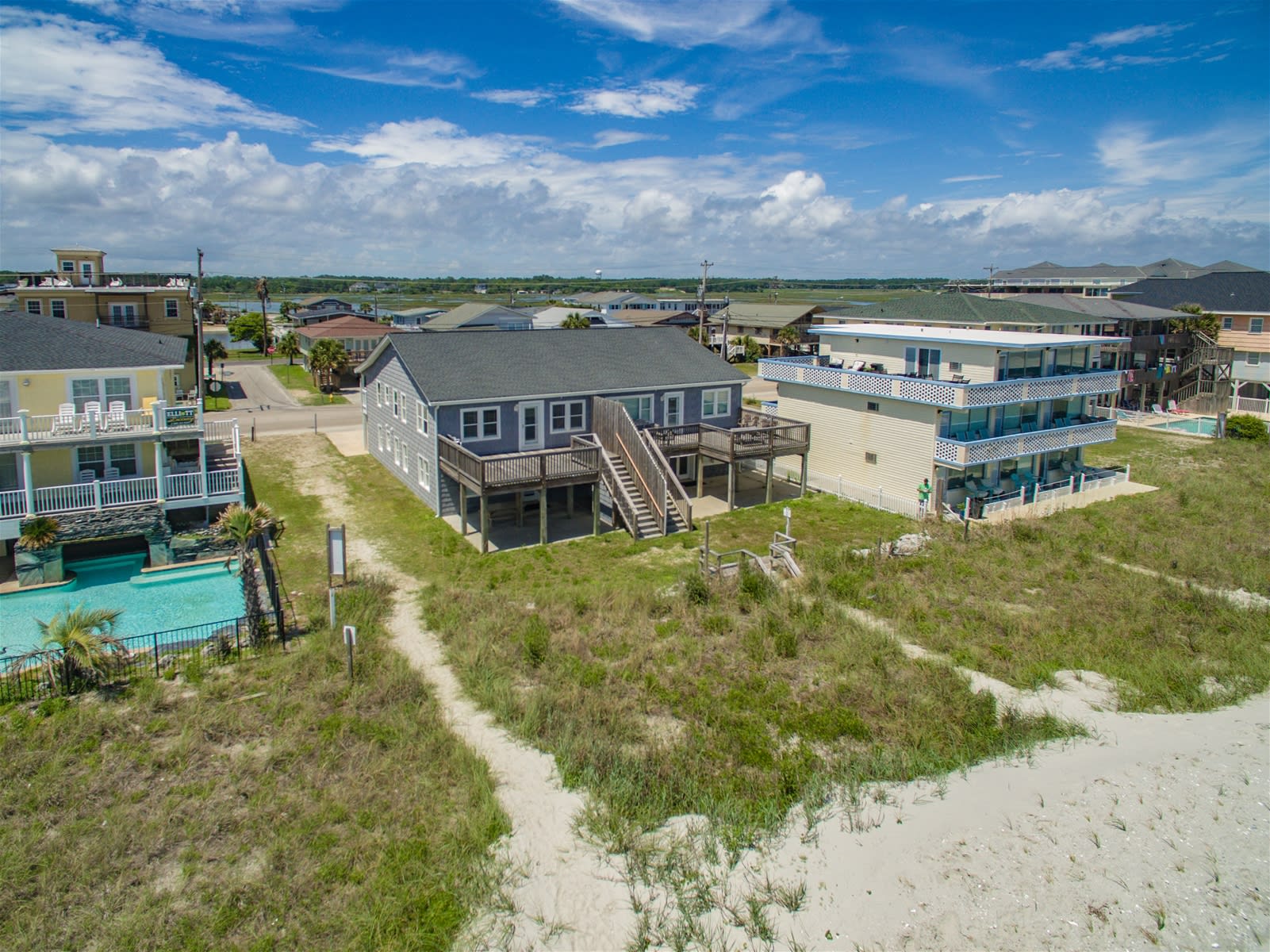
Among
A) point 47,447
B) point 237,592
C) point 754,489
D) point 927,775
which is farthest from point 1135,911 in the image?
point 47,447

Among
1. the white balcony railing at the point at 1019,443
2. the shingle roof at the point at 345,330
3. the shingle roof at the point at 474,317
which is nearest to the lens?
the white balcony railing at the point at 1019,443

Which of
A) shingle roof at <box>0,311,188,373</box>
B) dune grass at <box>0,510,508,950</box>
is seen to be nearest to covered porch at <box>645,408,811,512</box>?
dune grass at <box>0,510,508,950</box>

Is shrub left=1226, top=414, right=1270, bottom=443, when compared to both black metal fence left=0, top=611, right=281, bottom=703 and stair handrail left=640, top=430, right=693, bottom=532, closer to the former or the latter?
stair handrail left=640, top=430, right=693, bottom=532

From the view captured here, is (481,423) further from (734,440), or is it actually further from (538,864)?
(538,864)

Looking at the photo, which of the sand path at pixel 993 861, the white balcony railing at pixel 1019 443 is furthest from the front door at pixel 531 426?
the sand path at pixel 993 861

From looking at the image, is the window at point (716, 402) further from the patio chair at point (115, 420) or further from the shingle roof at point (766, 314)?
the shingle roof at point (766, 314)

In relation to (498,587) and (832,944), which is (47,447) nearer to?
(498,587)
